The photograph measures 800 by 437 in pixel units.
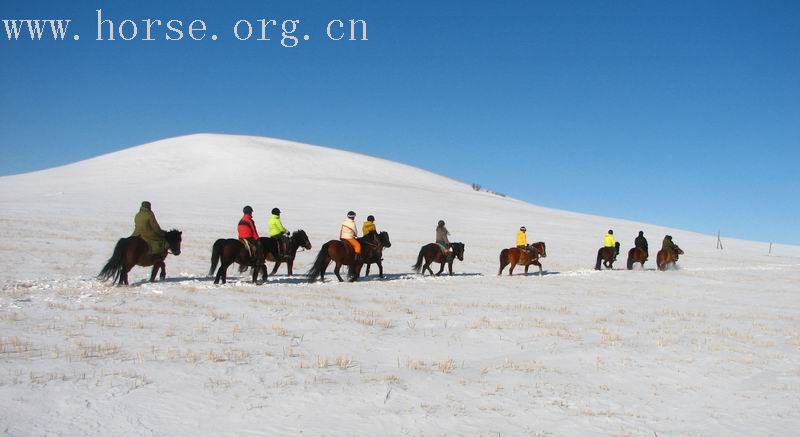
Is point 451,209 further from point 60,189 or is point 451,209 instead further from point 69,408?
point 69,408


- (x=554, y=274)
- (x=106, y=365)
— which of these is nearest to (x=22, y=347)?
(x=106, y=365)

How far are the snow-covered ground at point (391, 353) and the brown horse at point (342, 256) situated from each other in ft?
2.78

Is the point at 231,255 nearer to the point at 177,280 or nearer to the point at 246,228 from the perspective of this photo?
the point at 246,228

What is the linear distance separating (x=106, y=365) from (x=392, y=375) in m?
3.70

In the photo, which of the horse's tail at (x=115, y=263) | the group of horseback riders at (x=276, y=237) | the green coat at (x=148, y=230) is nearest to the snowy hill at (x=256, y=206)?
the horse's tail at (x=115, y=263)

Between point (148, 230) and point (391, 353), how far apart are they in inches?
368

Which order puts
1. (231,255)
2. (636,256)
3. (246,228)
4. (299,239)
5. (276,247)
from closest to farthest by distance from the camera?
(231,255) < (246,228) < (276,247) < (299,239) < (636,256)

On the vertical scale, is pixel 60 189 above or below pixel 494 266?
above

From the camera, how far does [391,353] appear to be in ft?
31.5

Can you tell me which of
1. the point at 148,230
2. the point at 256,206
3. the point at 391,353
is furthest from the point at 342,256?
the point at 256,206

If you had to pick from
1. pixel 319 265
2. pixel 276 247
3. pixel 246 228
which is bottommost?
pixel 319 265

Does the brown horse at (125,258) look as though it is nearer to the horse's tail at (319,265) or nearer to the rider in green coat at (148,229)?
the rider in green coat at (148,229)

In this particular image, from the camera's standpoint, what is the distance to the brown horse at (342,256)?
18.0 meters

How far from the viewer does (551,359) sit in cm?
961
